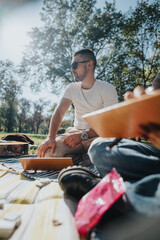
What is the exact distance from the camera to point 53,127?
8.84 feet

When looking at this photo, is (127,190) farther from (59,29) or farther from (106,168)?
(59,29)

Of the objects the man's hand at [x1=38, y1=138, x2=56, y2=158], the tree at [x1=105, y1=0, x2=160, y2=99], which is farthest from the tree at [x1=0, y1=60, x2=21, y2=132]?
the man's hand at [x1=38, y1=138, x2=56, y2=158]

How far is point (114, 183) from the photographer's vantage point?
0.80 metres

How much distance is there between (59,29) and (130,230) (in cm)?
1716

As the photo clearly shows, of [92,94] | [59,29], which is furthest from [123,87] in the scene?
[59,29]

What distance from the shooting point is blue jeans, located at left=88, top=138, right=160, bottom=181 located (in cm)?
96

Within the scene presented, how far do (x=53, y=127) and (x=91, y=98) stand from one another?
797 mm

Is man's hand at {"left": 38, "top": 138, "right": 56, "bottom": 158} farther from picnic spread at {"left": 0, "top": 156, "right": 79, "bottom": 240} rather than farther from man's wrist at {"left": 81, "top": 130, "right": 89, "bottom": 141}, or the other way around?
picnic spread at {"left": 0, "top": 156, "right": 79, "bottom": 240}

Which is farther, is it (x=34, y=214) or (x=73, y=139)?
(x=73, y=139)

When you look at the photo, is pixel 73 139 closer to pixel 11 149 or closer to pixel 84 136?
pixel 84 136

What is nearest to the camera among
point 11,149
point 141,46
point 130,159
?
point 130,159

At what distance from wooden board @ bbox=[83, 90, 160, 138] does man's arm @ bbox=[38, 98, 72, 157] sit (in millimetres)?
1716

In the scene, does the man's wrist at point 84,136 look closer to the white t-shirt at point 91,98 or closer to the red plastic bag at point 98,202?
the white t-shirt at point 91,98

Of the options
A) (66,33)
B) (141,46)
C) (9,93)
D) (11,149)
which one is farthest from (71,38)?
(9,93)
